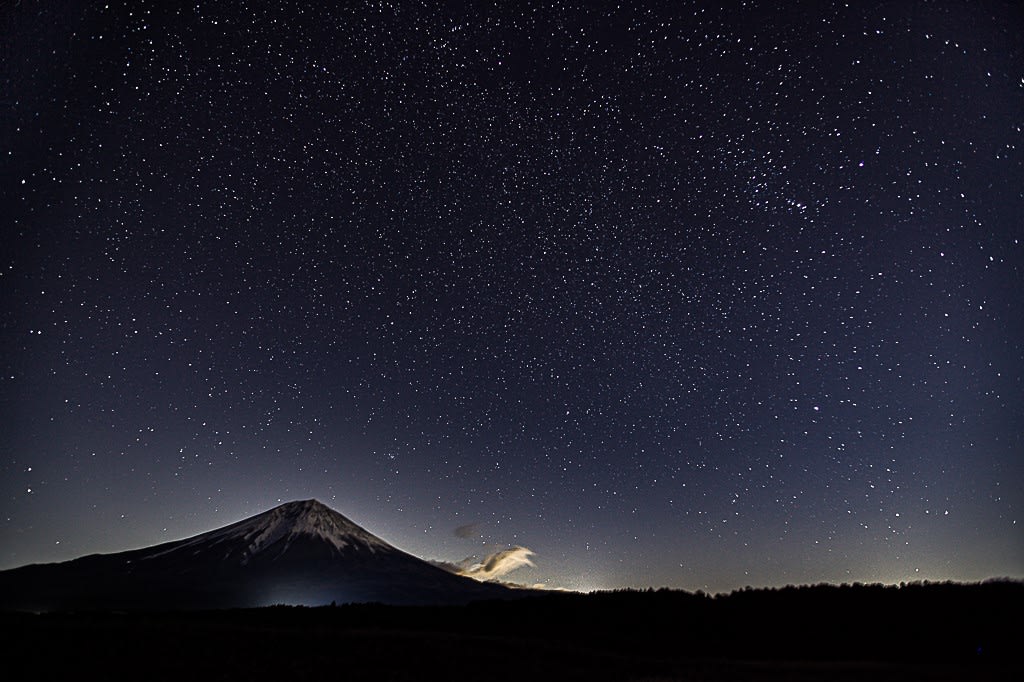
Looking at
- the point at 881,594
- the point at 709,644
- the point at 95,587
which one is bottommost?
the point at 95,587

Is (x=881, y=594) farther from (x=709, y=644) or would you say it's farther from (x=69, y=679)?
(x=69, y=679)

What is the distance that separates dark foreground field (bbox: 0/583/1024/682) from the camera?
20.5 metres

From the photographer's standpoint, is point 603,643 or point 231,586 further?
point 231,586

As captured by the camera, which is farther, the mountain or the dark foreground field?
the mountain

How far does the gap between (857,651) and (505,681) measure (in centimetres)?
2036

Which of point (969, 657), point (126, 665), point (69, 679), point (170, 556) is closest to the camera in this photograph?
point (69, 679)

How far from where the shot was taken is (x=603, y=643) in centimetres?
3014

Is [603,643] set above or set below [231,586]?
above

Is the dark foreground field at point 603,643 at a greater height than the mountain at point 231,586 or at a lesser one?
greater

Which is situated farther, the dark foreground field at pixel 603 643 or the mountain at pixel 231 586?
the mountain at pixel 231 586

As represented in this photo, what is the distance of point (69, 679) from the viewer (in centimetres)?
1888

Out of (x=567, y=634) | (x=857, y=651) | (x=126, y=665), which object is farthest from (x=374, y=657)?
(x=857, y=651)

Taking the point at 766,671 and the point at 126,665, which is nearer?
the point at 126,665

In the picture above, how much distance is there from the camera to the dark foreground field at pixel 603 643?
20469 mm
